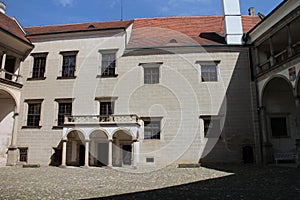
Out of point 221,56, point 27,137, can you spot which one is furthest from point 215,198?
point 27,137

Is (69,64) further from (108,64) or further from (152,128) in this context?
(152,128)

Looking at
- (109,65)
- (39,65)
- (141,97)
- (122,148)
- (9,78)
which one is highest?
(39,65)

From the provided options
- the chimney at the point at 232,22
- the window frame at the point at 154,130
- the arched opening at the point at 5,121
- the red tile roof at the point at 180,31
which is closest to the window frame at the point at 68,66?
the arched opening at the point at 5,121

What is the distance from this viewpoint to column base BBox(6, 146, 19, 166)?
17.5 metres

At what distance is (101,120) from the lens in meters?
16.9

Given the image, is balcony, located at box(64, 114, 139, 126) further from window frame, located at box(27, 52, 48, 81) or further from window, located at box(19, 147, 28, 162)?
window frame, located at box(27, 52, 48, 81)

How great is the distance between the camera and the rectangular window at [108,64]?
18484 millimetres

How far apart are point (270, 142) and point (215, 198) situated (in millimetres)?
11640

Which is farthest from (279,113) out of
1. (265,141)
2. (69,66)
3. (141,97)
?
(69,66)

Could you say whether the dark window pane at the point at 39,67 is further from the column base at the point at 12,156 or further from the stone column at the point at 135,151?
the stone column at the point at 135,151

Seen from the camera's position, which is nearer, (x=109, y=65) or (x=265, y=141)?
(x=265, y=141)

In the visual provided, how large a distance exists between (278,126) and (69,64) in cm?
1565

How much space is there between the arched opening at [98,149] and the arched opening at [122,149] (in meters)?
0.75

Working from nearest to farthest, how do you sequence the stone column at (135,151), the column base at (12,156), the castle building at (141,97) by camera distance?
1. the stone column at (135,151)
2. the castle building at (141,97)
3. the column base at (12,156)
